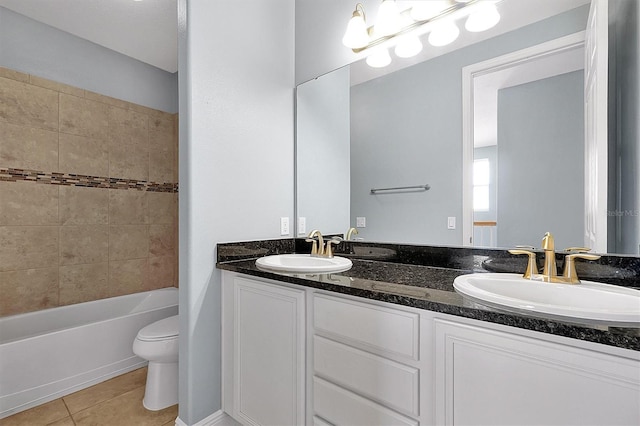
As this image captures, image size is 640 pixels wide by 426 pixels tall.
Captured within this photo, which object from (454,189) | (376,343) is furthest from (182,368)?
(454,189)

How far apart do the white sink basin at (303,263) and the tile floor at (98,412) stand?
1.10 meters

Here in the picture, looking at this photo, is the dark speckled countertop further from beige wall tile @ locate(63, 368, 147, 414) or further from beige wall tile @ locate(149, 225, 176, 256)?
beige wall tile @ locate(149, 225, 176, 256)

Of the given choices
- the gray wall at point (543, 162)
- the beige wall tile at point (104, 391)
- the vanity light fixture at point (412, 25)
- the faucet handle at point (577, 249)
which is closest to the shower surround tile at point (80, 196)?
the beige wall tile at point (104, 391)

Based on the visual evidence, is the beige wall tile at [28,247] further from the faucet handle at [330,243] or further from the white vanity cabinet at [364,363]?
the white vanity cabinet at [364,363]

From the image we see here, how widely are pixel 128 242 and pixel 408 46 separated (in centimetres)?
277

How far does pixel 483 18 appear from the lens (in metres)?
1.35

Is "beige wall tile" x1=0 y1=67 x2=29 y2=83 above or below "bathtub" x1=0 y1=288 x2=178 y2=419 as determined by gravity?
above

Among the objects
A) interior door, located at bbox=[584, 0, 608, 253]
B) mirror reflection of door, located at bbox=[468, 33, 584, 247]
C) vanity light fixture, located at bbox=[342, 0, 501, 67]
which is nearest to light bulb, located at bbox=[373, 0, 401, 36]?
vanity light fixture, located at bbox=[342, 0, 501, 67]

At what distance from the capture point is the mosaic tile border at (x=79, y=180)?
7.32ft

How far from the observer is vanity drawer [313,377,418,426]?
3.31 ft

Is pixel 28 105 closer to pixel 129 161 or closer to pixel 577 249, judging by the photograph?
pixel 129 161

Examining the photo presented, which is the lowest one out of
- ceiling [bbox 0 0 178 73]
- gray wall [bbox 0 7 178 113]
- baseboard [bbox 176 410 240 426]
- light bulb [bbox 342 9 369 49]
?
baseboard [bbox 176 410 240 426]

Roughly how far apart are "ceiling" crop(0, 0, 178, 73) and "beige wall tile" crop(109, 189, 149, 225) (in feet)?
4.16

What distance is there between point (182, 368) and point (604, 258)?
1.86 meters
